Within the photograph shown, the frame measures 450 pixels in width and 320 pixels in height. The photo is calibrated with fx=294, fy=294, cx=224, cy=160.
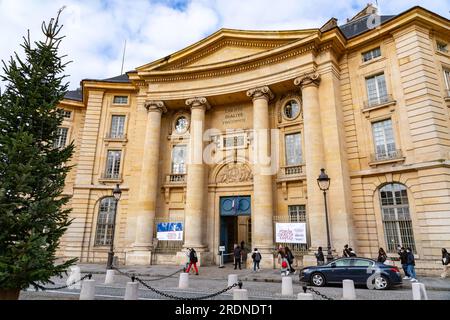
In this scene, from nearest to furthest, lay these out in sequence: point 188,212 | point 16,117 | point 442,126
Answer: point 16,117, point 442,126, point 188,212

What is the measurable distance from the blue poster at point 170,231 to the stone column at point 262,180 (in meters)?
5.13

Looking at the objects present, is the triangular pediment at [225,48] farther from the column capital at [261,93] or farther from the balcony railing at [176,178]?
the balcony railing at [176,178]

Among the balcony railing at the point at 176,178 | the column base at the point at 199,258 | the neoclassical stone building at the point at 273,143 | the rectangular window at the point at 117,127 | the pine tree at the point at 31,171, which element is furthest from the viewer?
the rectangular window at the point at 117,127

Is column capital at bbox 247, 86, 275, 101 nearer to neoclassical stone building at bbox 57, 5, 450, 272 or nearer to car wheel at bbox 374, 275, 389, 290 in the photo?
neoclassical stone building at bbox 57, 5, 450, 272

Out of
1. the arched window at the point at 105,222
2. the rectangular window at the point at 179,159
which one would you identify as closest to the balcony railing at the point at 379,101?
the rectangular window at the point at 179,159

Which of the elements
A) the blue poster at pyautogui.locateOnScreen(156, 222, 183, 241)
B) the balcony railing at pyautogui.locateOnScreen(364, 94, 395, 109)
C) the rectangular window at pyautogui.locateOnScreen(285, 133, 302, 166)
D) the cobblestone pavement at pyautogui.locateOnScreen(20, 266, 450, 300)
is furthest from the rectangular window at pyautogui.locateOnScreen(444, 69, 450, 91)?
the blue poster at pyautogui.locateOnScreen(156, 222, 183, 241)

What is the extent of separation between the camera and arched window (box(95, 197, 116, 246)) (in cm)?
2280

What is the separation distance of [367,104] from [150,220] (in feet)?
54.4

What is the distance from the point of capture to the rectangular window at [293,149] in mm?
20172

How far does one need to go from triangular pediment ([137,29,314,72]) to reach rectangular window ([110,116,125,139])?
4794mm

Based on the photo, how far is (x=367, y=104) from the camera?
18672 mm
